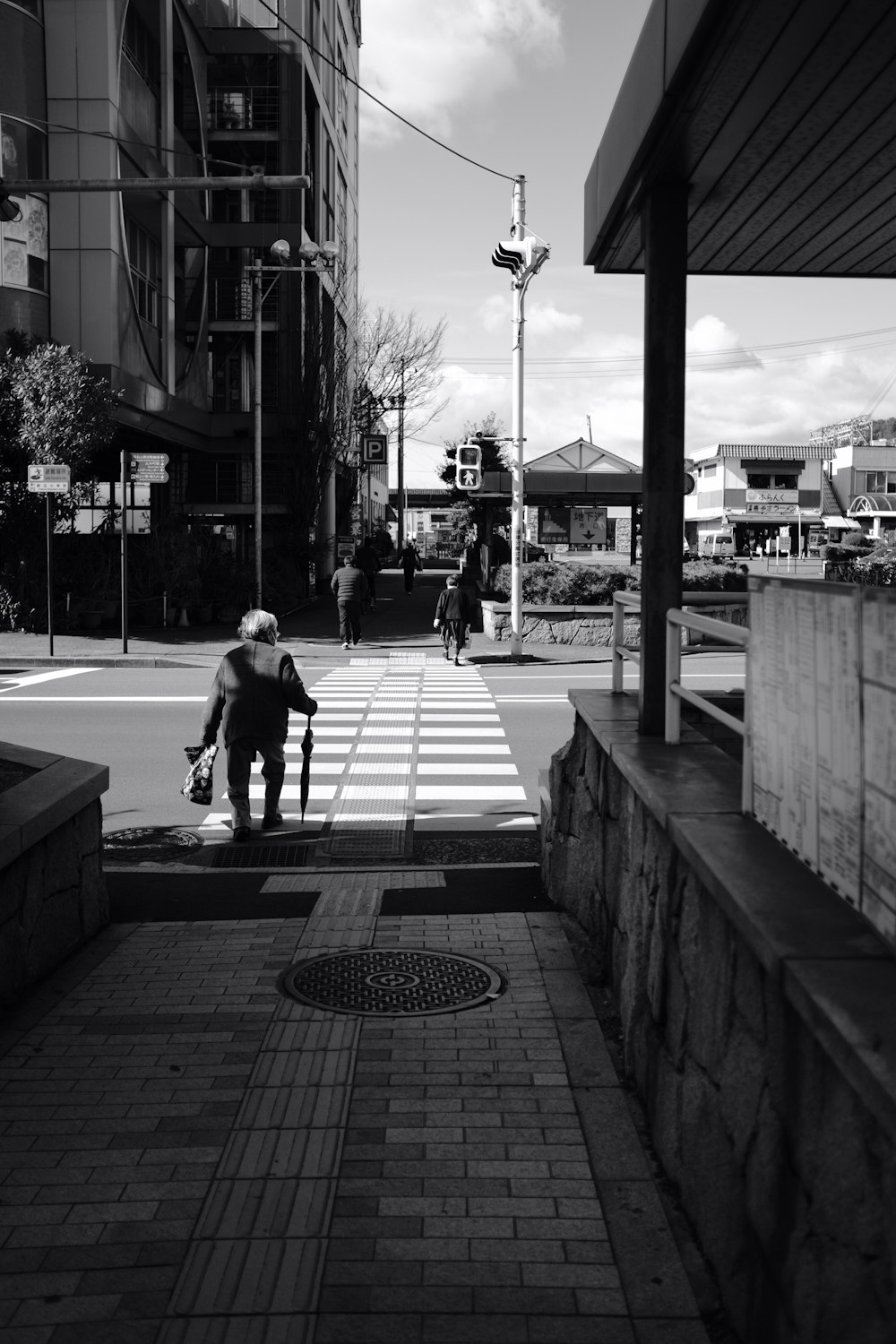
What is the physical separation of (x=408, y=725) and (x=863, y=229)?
29.1 feet

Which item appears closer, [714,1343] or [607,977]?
[714,1343]

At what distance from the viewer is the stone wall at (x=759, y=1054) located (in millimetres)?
2322

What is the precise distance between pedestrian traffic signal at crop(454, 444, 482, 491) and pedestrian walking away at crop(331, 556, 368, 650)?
2718 mm

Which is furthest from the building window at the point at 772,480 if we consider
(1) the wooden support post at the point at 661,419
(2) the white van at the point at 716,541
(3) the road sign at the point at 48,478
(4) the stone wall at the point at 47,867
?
(4) the stone wall at the point at 47,867

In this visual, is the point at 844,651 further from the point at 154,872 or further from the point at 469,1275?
the point at 154,872

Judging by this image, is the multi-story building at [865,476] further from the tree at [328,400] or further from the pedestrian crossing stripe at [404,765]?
the pedestrian crossing stripe at [404,765]

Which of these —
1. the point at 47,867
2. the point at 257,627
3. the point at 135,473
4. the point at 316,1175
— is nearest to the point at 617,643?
the point at 257,627

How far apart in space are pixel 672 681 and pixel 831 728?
246cm

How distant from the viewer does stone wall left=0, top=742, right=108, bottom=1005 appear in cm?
555

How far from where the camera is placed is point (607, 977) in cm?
584

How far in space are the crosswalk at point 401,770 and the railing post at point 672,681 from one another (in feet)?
13.3

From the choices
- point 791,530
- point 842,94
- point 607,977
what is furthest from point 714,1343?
point 791,530

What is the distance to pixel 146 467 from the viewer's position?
22938mm

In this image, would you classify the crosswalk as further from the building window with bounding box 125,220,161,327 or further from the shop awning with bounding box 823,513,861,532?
the shop awning with bounding box 823,513,861,532
